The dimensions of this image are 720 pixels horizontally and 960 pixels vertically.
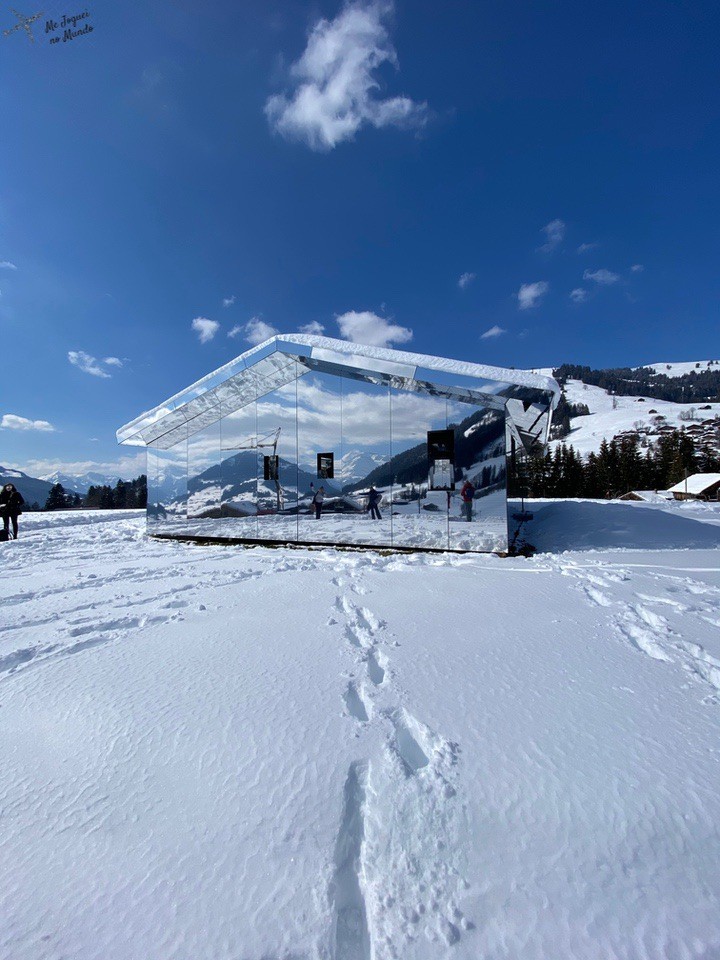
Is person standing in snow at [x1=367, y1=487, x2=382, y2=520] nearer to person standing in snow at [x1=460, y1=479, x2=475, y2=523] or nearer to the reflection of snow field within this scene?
the reflection of snow field

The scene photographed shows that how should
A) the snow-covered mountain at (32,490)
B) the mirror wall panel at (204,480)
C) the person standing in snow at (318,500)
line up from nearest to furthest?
the person standing in snow at (318,500), the mirror wall panel at (204,480), the snow-covered mountain at (32,490)

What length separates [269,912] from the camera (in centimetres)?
136

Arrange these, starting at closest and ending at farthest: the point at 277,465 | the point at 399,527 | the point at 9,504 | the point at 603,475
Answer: the point at 399,527
the point at 277,465
the point at 9,504
the point at 603,475

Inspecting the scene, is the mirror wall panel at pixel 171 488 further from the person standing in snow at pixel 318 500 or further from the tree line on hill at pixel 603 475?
the tree line on hill at pixel 603 475

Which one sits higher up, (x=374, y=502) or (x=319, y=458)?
(x=319, y=458)

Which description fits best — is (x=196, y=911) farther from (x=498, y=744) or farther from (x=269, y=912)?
(x=498, y=744)

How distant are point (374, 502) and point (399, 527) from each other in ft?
2.58

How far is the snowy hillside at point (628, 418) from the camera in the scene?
111000mm

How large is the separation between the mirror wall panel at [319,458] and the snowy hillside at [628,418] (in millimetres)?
102012

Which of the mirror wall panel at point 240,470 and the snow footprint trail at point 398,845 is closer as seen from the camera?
the snow footprint trail at point 398,845

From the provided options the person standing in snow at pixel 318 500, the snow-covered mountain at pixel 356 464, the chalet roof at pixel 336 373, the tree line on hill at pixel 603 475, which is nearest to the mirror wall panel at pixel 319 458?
the person standing in snow at pixel 318 500

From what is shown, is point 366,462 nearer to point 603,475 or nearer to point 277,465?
point 277,465

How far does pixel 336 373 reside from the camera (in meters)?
9.20

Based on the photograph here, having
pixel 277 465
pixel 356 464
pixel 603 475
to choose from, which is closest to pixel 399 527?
pixel 356 464
